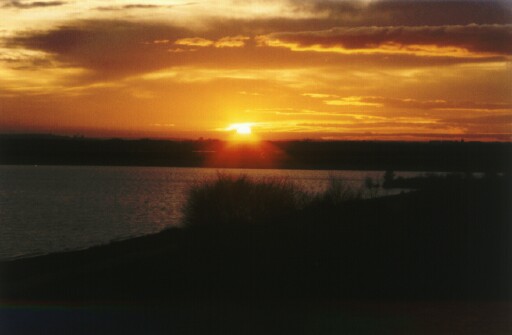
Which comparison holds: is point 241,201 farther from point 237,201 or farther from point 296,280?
point 296,280

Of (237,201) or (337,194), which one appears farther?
(337,194)

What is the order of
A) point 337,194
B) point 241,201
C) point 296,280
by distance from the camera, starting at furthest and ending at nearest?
point 337,194, point 241,201, point 296,280

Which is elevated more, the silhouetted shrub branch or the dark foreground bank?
the silhouetted shrub branch

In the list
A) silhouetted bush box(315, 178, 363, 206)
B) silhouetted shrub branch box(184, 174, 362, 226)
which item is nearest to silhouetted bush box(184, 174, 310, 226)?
silhouetted shrub branch box(184, 174, 362, 226)

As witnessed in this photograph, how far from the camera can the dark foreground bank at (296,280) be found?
9.40 meters

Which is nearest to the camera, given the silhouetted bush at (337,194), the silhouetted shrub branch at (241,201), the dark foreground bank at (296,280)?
the dark foreground bank at (296,280)

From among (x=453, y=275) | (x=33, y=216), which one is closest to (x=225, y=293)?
(x=453, y=275)

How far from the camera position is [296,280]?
500 inches

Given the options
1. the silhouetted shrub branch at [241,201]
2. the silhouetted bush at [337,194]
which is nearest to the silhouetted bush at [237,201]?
the silhouetted shrub branch at [241,201]

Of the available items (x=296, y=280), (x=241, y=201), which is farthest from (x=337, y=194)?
(x=296, y=280)

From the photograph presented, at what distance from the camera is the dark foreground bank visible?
9.40m

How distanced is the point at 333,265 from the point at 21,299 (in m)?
5.84

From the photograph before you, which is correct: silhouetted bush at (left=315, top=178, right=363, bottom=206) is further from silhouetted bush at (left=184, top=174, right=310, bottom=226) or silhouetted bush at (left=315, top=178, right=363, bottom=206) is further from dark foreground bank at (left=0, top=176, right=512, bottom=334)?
silhouetted bush at (left=184, top=174, right=310, bottom=226)

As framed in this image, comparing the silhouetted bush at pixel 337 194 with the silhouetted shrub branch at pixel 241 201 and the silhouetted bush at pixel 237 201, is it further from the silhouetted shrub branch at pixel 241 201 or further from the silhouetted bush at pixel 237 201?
the silhouetted bush at pixel 237 201
